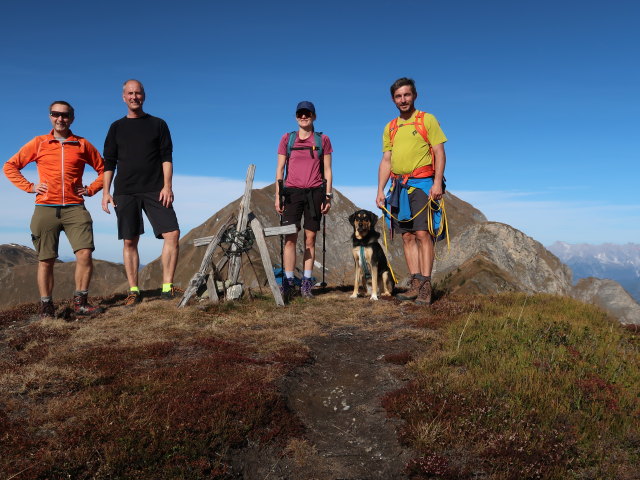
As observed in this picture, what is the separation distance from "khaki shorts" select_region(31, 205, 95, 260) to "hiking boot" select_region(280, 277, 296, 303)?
425 centimetres

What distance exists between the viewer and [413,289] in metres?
10.7

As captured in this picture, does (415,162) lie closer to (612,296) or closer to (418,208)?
(418,208)

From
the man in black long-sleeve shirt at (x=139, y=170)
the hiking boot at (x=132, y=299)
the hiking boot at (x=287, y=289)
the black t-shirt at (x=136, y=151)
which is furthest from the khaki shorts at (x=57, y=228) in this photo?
the hiking boot at (x=287, y=289)

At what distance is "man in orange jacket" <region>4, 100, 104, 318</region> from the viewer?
870 cm

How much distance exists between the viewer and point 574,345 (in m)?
7.34

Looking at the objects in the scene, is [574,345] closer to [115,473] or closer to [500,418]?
[500,418]

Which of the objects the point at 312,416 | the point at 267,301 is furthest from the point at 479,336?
the point at 267,301

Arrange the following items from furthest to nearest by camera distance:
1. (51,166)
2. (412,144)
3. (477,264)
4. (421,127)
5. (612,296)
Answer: (612,296), (477,264), (412,144), (421,127), (51,166)

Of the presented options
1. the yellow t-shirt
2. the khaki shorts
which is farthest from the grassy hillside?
the yellow t-shirt

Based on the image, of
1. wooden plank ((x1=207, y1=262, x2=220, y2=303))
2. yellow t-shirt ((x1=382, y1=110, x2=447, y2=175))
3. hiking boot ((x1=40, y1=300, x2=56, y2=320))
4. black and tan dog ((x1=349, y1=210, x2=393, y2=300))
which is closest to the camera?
hiking boot ((x1=40, y1=300, x2=56, y2=320))

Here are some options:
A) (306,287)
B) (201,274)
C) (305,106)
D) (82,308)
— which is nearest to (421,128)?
Result: (305,106)

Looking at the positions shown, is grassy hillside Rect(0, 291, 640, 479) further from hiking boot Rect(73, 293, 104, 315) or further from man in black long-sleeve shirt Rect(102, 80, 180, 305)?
man in black long-sleeve shirt Rect(102, 80, 180, 305)

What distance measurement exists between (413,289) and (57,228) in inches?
310

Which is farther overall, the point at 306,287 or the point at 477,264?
the point at 477,264
